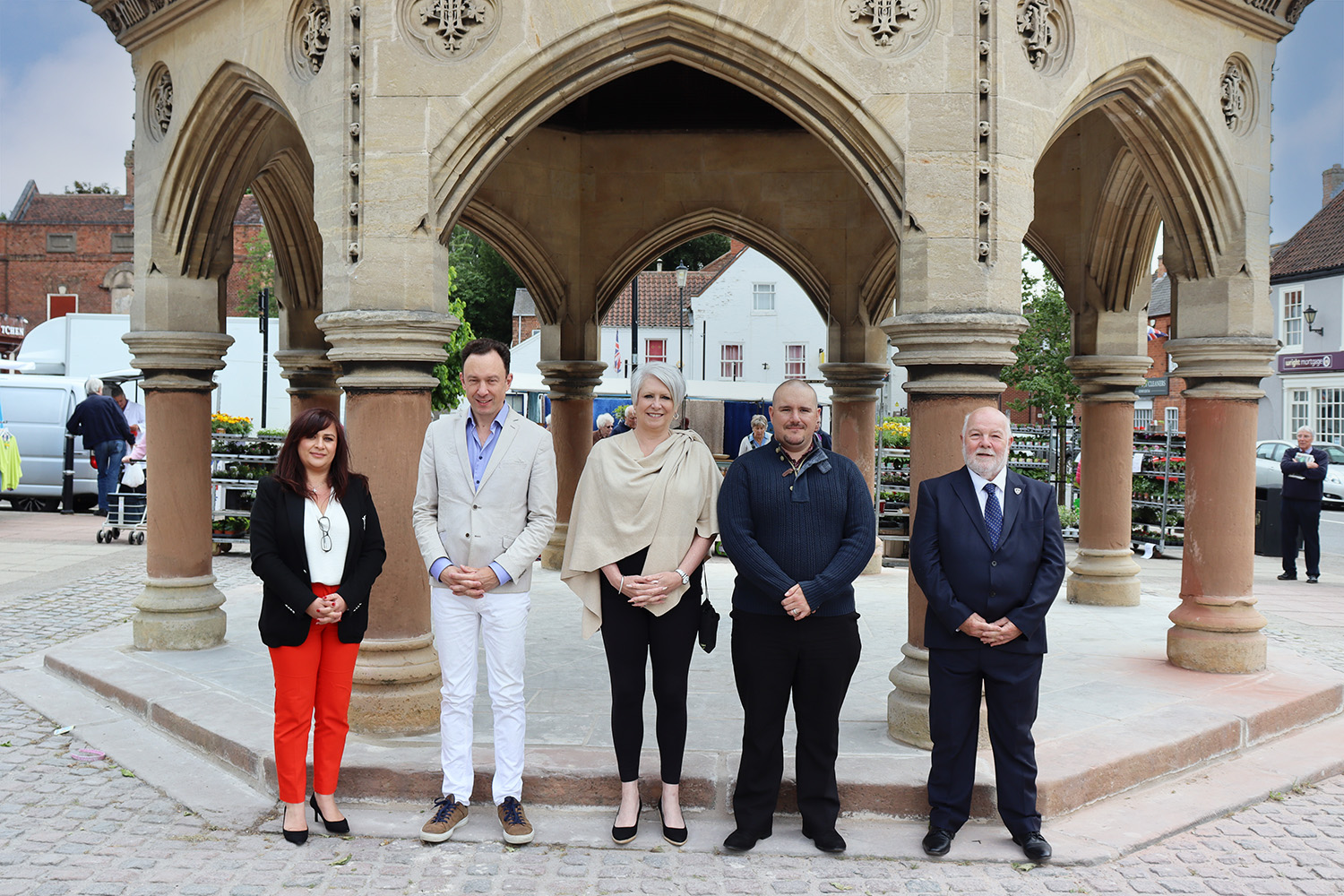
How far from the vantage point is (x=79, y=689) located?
6.41 meters

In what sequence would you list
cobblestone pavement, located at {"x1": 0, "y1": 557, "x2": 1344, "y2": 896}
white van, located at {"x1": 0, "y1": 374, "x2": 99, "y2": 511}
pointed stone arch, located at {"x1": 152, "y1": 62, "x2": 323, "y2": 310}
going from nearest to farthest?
cobblestone pavement, located at {"x1": 0, "y1": 557, "x2": 1344, "y2": 896} < pointed stone arch, located at {"x1": 152, "y1": 62, "x2": 323, "y2": 310} < white van, located at {"x1": 0, "y1": 374, "x2": 99, "y2": 511}

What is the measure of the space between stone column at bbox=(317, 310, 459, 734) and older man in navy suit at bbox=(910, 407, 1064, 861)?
2311mm

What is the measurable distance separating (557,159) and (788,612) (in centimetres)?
684

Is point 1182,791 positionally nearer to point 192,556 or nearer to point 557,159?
point 192,556

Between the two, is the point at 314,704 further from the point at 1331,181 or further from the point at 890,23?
the point at 1331,181

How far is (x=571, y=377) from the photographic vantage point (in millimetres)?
10156

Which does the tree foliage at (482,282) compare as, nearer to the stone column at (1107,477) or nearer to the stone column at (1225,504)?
the stone column at (1107,477)

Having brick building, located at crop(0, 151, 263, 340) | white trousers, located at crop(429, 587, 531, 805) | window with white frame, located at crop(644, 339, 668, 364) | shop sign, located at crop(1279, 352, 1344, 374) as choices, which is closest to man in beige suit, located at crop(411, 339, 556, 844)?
white trousers, located at crop(429, 587, 531, 805)

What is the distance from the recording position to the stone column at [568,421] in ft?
33.2

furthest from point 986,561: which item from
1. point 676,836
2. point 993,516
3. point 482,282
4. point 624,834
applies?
point 482,282

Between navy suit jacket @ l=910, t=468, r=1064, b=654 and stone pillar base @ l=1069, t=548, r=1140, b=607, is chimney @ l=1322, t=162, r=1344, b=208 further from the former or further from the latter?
navy suit jacket @ l=910, t=468, r=1064, b=654

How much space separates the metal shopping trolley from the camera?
13.4 metres

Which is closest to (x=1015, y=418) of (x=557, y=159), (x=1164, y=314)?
(x=1164, y=314)

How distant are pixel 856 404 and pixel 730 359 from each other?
28620 millimetres
